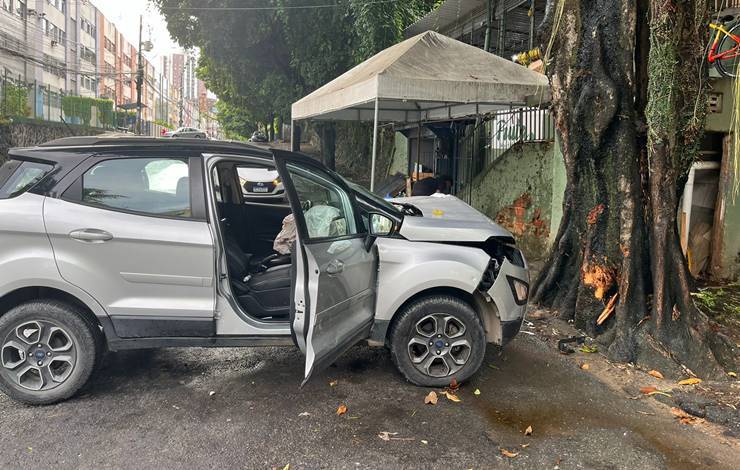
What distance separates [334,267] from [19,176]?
2.19 metres

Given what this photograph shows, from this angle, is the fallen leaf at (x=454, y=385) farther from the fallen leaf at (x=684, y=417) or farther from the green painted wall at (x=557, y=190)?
the green painted wall at (x=557, y=190)

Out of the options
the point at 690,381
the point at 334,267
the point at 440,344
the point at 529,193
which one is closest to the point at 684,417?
the point at 690,381

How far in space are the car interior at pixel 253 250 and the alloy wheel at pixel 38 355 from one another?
1.16 meters

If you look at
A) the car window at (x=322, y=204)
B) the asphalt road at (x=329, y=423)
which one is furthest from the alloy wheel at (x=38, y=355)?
the car window at (x=322, y=204)

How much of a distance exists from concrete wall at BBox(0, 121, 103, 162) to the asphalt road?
15.2m

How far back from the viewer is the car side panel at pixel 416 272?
13.4 ft

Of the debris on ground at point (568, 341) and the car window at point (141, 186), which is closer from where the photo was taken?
the car window at point (141, 186)

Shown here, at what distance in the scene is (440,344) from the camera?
164 inches

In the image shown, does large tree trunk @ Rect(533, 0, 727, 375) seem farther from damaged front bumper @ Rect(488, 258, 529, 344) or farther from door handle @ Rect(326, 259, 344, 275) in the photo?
door handle @ Rect(326, 259, 344, 275)

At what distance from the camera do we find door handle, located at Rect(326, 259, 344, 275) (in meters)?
3.51

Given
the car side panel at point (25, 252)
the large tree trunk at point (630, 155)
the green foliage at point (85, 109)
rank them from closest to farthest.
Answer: the car side panel at point (25, 252), the large tree trunk at point (630, 155), the green foliage at point (85, 109)

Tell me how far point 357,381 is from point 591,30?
12.7 ft

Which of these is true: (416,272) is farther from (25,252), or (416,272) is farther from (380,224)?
(25,252)

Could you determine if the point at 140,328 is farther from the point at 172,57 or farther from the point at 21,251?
the point at 172,57
